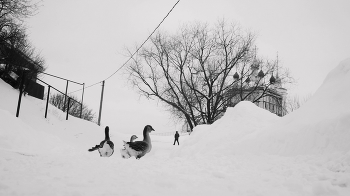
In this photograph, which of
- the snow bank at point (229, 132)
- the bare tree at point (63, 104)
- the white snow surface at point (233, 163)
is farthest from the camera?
the bare tree at point (63, 104)

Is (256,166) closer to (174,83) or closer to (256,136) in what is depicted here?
(256,136)

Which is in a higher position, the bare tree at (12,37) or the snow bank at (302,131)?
the bare tree at (12,37)

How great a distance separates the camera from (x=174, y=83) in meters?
18.7

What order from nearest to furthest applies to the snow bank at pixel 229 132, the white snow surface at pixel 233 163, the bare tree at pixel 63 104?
the white snow surface at pixel 233 163 → the snow bank at pixel 229 132 → the bare tree at pixel 63 104

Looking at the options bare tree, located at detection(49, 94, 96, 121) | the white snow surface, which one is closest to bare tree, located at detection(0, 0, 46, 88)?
the white snow surface

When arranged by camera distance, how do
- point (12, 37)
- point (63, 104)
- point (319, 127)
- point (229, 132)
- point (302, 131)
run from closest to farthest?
point (319, 127), point (302, 131), point (229, 132), point (12, 37), point (63, 104)

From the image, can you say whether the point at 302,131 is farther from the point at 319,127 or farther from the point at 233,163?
the point at 233,163

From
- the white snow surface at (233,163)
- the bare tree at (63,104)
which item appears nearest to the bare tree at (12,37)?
the white snow surface at (233,163)

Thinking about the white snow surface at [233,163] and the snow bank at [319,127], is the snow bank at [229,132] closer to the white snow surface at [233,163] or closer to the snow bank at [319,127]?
the white snow surface at [233,163]

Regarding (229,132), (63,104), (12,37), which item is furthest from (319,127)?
(63,104)

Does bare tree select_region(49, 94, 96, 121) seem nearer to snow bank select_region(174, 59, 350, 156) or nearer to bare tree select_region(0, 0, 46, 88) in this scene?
bare tree select_region(0, 0, 46, 88)

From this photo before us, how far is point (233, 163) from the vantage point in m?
5.20

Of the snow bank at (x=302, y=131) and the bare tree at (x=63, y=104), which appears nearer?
the snow bank at (x=302, y=131)

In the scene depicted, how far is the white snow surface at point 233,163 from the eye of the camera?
2828mm
